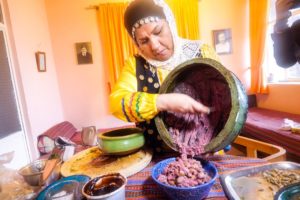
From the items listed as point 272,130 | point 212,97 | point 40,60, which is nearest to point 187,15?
point 272,130

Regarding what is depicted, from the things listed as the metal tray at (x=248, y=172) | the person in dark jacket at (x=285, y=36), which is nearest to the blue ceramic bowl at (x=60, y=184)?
the metal tray at (x=248, y=172)

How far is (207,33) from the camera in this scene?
132 inches

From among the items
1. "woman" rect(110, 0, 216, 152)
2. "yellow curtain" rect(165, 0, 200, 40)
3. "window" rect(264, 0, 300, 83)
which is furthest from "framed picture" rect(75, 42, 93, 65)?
"window" rect(264, 0, 300, 83)

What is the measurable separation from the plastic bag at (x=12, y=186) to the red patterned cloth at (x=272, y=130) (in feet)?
5.95

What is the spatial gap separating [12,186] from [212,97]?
68 centimetres

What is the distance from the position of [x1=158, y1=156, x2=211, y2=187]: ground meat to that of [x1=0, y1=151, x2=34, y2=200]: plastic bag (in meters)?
0.38

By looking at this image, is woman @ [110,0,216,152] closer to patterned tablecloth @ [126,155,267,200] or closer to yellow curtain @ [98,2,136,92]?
patterned tablecloth @ [126,155,267,200]

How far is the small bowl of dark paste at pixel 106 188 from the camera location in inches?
18.9

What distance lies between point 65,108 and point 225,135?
3.19 m

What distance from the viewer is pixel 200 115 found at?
2.51ft

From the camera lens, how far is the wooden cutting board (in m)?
0.72

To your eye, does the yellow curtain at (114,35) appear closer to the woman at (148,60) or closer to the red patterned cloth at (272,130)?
the red patterned cloth at (272,130)

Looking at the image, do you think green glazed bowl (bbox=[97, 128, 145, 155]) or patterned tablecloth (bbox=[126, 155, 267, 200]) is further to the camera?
green glazed bowl (bbox=[97, 128, 145, 155])

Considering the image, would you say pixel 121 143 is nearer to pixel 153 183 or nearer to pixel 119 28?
pixel 153 183
